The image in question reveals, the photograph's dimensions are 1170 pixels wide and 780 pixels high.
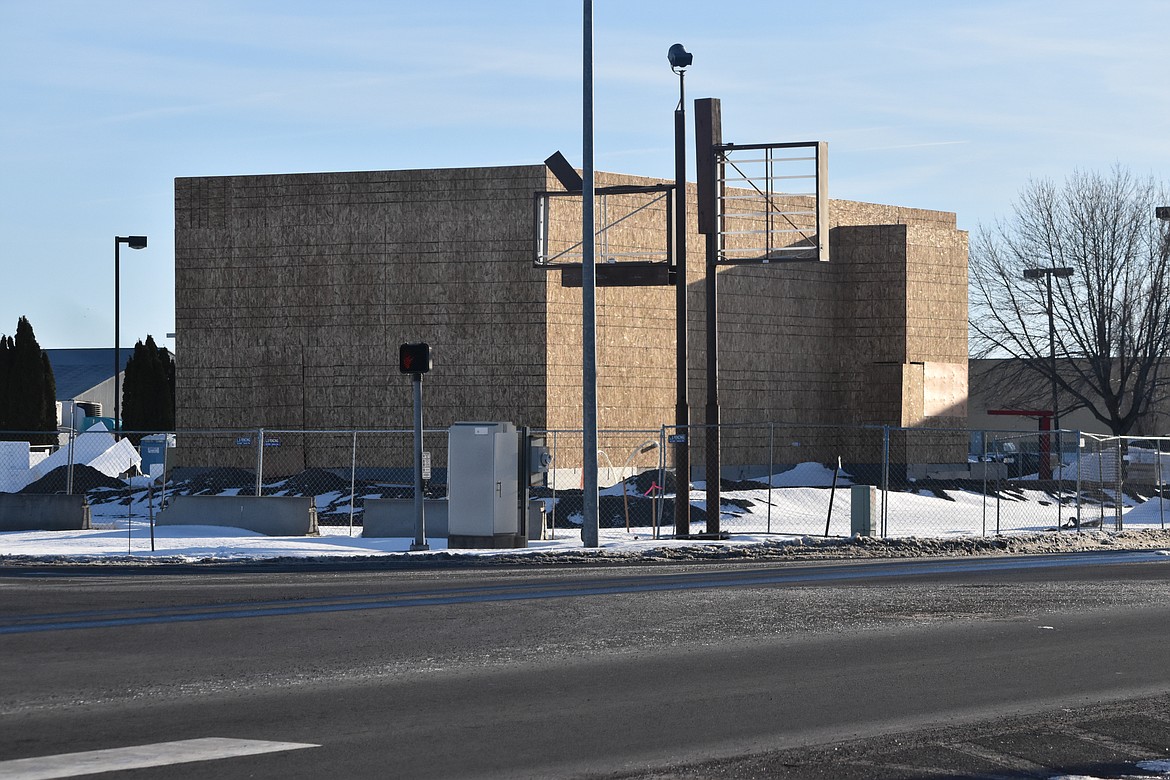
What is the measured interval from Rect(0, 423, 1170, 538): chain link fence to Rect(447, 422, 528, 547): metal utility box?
754 centimetres

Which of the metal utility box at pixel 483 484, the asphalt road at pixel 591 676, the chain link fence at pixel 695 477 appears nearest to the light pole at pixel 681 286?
the metal utility box at pixel 483 484

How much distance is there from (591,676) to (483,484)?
1258cm

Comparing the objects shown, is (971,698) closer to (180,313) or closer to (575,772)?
(575,772)

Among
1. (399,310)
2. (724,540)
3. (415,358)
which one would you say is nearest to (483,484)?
(415,358)

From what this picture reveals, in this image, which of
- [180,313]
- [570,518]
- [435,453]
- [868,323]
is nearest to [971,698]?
[570,518]

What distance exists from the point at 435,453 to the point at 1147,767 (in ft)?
115

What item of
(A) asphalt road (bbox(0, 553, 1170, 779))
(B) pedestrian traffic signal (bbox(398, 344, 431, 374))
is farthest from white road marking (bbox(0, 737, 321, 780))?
(B) pedestrian traffic signal (bbox(398, 344, 431, 374))

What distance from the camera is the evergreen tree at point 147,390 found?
63938mm

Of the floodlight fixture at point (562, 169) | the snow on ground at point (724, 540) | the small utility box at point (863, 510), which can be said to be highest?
the floodlight fixture at point (562, 169)

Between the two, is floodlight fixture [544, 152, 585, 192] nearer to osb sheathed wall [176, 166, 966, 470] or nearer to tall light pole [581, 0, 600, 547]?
tall light pole [581, 0, 600, 547]

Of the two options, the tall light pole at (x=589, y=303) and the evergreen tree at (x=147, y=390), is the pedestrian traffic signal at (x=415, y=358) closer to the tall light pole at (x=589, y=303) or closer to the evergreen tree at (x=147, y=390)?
the tall light pole at (x=589, y=303)

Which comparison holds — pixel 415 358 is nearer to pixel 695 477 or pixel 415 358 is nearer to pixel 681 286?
pixel 681 286

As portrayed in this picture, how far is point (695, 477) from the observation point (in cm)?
4394

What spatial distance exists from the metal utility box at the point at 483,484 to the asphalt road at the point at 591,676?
19.3 ft
